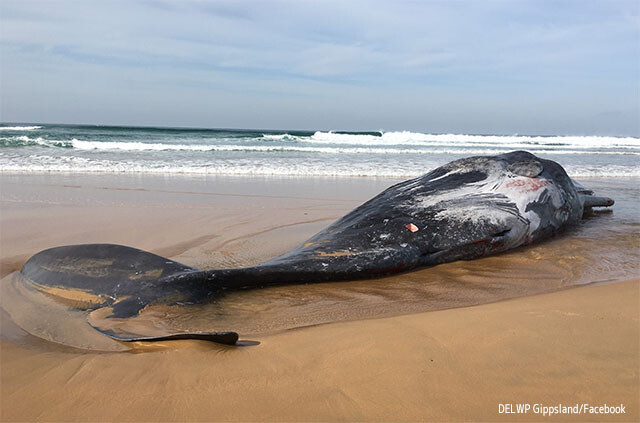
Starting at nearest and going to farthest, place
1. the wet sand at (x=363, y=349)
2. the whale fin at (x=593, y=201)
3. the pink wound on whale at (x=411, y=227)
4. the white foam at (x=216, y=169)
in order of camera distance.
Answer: the wet sand at (x=363, y=349) → the pink wound on whale at (x=411, y=227) → the whale fin at (x=593, y=201) → the white foam at (x=216, y=169)

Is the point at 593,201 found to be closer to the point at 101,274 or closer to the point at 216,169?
the point at 101,274

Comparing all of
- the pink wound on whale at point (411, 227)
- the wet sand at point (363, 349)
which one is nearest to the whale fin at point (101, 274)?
the wet sand at point (363, 349)

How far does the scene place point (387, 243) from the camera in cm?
353

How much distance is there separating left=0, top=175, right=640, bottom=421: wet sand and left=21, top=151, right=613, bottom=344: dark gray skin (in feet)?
0.37

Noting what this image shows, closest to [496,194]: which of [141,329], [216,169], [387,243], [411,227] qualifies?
[411,227]

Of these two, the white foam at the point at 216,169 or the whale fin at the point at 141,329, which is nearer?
the whale fin at the point at 141,329

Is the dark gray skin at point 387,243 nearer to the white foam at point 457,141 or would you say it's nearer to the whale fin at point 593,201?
the whale fin at point 593,201

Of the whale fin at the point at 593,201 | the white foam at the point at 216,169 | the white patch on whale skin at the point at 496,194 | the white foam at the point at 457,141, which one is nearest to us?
the white patch on whale skin at the point at 496,194

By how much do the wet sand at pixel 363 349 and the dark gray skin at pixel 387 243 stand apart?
0.11 meters

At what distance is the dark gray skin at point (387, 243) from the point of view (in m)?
2.80

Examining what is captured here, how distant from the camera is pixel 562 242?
439 cm

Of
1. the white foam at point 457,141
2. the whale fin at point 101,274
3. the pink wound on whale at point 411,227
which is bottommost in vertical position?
the whale fin at point 101,274

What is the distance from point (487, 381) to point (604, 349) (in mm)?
699

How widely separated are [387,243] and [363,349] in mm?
1441
